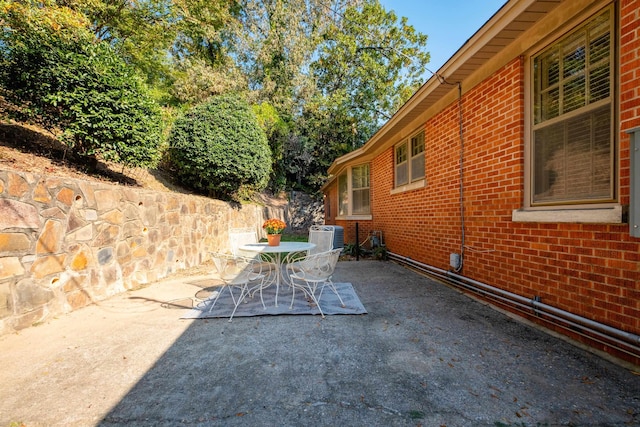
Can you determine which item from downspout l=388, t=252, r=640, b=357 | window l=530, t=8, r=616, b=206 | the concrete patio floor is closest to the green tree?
window l=530, t=8, r=616, b=206

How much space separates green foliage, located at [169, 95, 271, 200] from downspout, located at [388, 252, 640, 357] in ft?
19.2

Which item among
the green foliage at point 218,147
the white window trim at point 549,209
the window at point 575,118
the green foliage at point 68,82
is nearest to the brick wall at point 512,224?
the white window trim at point 549,209

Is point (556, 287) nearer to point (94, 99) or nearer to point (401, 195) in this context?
point (401, 195)

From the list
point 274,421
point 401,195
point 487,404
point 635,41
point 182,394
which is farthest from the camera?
point 401,195

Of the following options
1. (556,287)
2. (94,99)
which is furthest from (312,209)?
(556,287)

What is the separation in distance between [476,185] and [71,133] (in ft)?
19.3

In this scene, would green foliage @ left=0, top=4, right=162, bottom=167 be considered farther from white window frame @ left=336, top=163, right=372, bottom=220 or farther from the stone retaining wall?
Result: white window frame @ left=336, top=163, right=372, bottom=220

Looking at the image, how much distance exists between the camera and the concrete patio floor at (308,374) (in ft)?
5.65

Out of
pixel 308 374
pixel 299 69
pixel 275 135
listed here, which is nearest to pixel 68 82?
pixel 308 374

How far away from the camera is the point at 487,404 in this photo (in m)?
1.79

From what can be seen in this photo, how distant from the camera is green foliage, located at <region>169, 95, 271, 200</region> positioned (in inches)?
282

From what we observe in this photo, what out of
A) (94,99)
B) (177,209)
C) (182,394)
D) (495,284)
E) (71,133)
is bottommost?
(182,394)

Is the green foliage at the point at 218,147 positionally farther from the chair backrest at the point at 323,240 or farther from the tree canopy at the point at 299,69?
the tree canopy at the point at 299,69

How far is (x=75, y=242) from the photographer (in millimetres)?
3592
